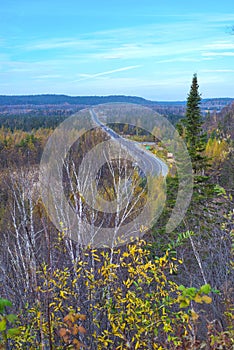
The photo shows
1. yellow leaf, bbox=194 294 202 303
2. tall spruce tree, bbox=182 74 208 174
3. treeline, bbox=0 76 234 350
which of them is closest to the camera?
yellow leaf, bbox=194 294 202 303

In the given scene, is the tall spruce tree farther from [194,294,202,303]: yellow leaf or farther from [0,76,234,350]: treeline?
[194,294,202,303]: yellow leaf

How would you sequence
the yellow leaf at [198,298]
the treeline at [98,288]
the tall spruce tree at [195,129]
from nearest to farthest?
the yellow leaf at [198,298] → the treeline at [98,288] → the tall spruce tree at [195,129]

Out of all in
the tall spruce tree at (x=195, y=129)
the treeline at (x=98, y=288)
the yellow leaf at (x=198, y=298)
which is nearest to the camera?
the yellow leaf at (x=198, y=298)

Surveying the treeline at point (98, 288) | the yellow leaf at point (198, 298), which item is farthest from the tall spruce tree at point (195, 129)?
the yellow leaf at point (198, 298)

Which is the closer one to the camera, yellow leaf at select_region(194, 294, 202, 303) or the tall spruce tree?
yellow leaf at select_region(194, 294, 202, 303)

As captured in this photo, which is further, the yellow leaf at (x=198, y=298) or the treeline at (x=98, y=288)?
the treeline at (x=98, y=288)

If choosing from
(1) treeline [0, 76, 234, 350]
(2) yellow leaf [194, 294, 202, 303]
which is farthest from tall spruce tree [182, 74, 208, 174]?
(2) yellow leaf [194, 294, 202, 303]

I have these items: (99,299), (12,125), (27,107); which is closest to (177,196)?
(99,299)

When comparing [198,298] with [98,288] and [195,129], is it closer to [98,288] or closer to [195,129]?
[98,288]

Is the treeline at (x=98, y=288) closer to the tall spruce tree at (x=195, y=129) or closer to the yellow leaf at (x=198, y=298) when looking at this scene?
the yellow leaf at (x=198, y=298)
